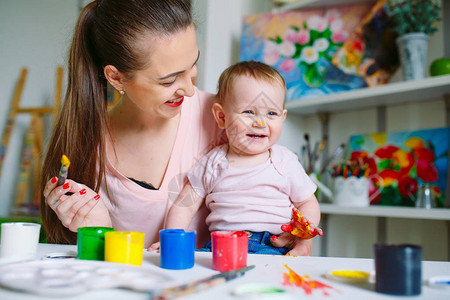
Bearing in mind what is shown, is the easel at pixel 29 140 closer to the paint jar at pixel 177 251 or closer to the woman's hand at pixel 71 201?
the woman's hand at pixel 71 201

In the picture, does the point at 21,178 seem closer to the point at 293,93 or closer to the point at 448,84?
the point at 293,93

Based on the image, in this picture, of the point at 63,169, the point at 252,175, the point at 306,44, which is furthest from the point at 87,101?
the point at 306,44

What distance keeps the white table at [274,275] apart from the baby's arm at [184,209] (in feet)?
0.99

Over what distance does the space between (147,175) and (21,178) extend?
2146mm

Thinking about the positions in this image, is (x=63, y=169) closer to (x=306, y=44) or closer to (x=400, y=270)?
(x=400, y=270)

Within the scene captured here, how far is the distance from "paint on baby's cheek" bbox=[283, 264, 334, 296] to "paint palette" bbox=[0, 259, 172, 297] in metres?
0.18

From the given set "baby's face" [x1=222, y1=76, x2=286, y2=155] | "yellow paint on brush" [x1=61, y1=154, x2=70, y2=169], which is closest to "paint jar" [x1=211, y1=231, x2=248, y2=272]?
"yellow paint on brush" [x1=61, y1=154, x2=70, y2=169]

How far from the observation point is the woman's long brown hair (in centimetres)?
112

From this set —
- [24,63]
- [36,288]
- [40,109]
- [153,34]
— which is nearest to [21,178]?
[40,109]

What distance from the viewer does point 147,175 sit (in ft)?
4.15

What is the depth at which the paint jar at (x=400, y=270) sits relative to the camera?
1.76 ft

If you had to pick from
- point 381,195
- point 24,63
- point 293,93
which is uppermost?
point 24,63

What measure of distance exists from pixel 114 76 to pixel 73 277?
2.26ft

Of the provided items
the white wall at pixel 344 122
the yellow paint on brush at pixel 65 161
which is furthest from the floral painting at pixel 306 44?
the yellow paint on brush at pixel 65 161
